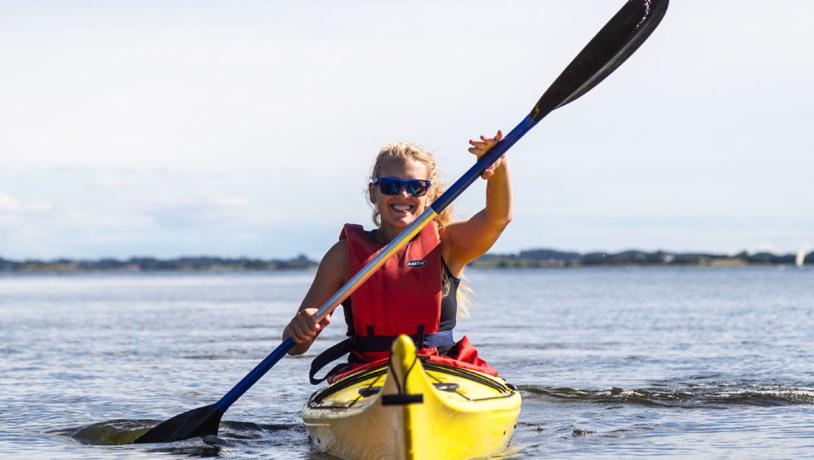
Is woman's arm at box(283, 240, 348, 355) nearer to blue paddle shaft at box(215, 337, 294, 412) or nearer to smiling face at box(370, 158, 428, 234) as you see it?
blue paddle shaft at box(215, 337, 294, 412)

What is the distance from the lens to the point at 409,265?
21.5 feet

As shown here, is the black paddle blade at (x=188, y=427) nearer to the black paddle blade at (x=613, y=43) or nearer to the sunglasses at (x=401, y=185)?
the sunglasses at (x=401, y=185)

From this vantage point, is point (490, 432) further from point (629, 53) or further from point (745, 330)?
point (745, 330)

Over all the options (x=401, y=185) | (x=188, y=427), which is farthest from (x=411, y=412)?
(x=188, y=427)

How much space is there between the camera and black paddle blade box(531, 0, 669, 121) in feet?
24.1

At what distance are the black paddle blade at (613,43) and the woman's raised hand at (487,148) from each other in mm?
1004

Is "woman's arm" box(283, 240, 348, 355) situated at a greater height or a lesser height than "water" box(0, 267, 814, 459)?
greater

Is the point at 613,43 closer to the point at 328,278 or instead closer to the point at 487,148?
the point at 487,148

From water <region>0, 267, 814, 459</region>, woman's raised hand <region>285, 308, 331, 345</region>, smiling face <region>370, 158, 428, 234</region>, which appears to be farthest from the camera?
water <region>0, 267, 814, 459</region>

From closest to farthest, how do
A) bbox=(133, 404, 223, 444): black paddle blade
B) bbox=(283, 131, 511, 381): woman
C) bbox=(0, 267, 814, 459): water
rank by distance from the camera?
bbox=(283, 131, 511, 381): woman, bbox=(0, 267, 814, 459): water, bbox=(133, 404, 223, 444): black paddle blade

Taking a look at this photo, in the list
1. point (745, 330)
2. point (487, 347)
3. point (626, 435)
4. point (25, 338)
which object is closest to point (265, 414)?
point (626, 435)

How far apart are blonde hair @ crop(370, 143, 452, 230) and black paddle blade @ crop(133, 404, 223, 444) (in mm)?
2022

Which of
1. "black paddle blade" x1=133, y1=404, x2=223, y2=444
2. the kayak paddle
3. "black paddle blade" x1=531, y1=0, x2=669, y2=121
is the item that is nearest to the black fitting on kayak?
the kayak paddle

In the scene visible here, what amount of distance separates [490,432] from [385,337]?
0.89 metres
